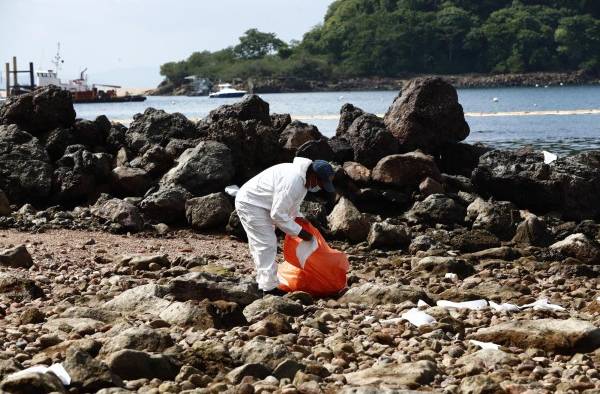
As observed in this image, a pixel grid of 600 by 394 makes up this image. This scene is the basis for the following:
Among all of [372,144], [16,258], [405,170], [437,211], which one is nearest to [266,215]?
[16,258]

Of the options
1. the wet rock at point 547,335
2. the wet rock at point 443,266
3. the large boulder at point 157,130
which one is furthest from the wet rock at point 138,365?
the large boulder at point 157,130

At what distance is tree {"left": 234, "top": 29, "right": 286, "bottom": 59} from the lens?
19075cm

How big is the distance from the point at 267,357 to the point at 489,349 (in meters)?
2.13

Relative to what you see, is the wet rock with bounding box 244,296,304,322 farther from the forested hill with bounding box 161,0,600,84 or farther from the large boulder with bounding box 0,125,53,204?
the forested hill with bounding box 161,0,600,84

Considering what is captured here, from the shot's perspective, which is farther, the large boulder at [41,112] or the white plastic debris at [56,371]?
the large boulder at [41,112]

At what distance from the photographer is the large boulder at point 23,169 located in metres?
20.5

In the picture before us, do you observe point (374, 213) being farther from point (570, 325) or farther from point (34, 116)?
point (570, 325)

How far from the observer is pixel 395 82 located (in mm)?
159500

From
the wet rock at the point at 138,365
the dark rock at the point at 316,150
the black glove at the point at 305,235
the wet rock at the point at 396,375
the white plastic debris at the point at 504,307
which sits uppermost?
the dark rock at the point at 316,150

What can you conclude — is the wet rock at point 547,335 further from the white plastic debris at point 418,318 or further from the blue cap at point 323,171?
the blue cap at point 323,171

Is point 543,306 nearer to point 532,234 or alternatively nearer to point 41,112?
point 532,234

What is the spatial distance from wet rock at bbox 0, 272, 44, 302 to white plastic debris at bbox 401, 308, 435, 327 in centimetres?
452

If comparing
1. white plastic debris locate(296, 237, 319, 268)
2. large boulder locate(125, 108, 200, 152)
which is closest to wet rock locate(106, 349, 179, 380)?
white plastic debris locate(296, 237, 319, 268)

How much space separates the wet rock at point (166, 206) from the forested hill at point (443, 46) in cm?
14460
